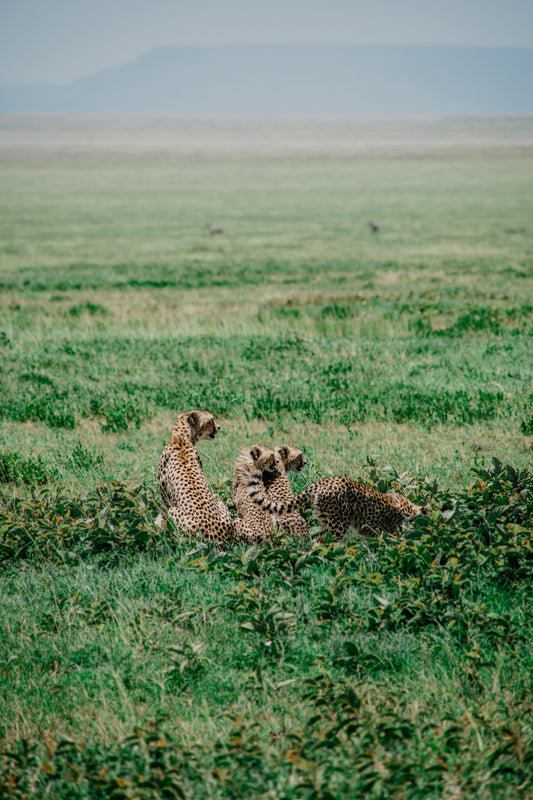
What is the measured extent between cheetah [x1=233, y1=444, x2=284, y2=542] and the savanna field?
1.14ft

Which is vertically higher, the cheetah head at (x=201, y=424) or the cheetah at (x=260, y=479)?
the cheetah head at (x=201, y=424)

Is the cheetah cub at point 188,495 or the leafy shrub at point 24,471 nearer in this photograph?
the cheetah cub at point 188,495

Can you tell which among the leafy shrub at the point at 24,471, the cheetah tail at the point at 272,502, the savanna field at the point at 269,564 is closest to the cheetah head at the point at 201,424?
the savanna field at the point at 269,564

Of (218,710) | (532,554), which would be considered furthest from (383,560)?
(218,710)

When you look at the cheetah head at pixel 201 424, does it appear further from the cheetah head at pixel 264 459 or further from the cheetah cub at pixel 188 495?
the cheetah head at pixel 264 459

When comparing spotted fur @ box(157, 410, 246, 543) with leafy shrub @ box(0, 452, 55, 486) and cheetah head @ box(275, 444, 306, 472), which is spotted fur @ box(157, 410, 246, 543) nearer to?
cheetah head @ box(275, 444, 306, 472)

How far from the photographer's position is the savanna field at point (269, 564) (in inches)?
139

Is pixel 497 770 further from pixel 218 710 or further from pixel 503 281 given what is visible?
pixel 503 281

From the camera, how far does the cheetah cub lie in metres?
5.70

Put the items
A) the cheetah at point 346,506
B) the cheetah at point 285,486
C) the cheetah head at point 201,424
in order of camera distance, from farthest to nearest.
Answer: the cheetah head at point 201,424 → the cheetah at point 285,486 → the cheetah at point 346,506

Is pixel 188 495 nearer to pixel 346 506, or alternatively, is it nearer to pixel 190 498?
pixel 190 498

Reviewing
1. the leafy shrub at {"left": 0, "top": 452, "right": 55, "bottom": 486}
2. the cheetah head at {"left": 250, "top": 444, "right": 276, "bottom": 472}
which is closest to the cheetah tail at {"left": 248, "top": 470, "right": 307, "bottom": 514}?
the cheetah head at {"left": 250, "top": 444, "right": 276, "bottom": 472}

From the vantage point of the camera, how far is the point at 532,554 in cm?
515

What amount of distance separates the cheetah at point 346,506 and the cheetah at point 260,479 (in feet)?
0.36
